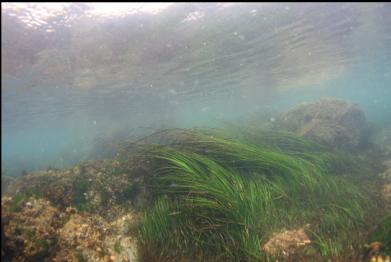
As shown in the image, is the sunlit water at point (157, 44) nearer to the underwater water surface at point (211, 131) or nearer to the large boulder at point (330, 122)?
the underwater water surface at point (211, 131)

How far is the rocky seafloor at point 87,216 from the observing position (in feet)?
11.8

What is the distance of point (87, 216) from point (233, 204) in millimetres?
2721

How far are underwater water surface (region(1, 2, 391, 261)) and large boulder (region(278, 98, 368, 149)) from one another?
0.10 m

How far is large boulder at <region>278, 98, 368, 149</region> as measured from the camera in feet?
35.9

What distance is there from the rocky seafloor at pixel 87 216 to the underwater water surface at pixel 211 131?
5cm

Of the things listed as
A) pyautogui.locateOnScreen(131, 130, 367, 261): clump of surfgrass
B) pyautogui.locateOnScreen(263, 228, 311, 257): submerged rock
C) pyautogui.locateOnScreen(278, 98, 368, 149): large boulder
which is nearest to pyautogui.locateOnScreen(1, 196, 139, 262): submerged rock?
pyautogui.locateOnScreen(131, 130, 367, 261): clump of surfgrass

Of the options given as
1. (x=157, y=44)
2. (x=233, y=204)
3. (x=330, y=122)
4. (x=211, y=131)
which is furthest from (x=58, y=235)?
(x=330, y=122)

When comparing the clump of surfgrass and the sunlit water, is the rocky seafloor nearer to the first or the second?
the clump of surfgrass

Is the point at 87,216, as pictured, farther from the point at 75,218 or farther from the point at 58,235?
the point at 58,235

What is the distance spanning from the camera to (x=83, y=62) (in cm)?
1395

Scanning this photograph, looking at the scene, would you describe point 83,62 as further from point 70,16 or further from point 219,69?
point 219,69

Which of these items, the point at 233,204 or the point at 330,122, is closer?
the point at 233,204

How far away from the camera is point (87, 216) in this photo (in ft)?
15.1

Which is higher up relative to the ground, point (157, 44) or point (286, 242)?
point (157, 44)
